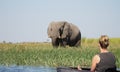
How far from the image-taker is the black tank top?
32.9 ft

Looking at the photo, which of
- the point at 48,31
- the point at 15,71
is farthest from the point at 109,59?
the point at 48,31

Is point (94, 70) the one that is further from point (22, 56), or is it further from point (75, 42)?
point (75, 42)

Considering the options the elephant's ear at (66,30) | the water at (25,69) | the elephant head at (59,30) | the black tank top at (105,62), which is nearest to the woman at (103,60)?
the black tank top at (105,62)

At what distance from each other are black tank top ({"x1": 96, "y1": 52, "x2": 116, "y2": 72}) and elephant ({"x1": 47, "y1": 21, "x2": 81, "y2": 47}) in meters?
20.8

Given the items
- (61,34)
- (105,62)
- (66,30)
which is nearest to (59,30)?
(61,34)

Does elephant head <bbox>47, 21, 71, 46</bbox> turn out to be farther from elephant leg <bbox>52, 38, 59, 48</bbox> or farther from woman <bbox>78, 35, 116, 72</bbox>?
woman <bbox>78, 35, 116, 72</bbox>

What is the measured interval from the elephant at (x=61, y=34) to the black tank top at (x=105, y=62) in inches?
821

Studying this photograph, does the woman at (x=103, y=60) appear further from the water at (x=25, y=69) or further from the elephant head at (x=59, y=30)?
the elephant head at (x=59, y=30)

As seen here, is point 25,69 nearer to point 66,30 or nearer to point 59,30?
point 59,30

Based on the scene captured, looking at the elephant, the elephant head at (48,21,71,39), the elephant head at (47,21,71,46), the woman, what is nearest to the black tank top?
the woman

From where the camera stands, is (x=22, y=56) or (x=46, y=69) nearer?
(x=46, y=69)

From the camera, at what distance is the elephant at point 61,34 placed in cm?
3146

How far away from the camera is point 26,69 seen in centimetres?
1661

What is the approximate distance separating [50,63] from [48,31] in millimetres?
15494
